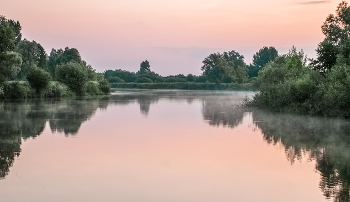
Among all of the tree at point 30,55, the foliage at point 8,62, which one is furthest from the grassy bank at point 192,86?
the foliage at point 8,62

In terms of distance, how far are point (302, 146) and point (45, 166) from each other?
8196 millimetres

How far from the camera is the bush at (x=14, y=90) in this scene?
149 ft

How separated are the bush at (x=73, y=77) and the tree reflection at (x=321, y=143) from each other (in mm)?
37483

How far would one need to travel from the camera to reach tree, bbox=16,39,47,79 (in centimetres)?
6731

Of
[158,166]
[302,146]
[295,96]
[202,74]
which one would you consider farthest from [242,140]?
[202,74]

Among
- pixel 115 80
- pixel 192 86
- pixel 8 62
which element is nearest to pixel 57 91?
pixel 8 62

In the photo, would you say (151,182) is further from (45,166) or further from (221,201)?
(45,166)

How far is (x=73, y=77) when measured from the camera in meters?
57.5

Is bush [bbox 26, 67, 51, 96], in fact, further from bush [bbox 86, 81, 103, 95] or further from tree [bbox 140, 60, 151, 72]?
tree [bbox 140, 60, 151, 72]

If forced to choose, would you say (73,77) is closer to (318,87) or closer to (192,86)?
(318,87)

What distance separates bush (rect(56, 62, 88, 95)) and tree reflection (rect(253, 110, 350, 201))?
37.5 metres

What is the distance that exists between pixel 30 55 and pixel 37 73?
20.8m

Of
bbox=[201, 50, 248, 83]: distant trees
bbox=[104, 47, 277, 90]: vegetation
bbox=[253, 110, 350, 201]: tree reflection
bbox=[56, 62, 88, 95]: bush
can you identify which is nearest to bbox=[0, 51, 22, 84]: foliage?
bbox=[56, 62, 88, 95]: bush

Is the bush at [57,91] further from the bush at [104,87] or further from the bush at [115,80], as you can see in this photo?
the bush at [115,80]
